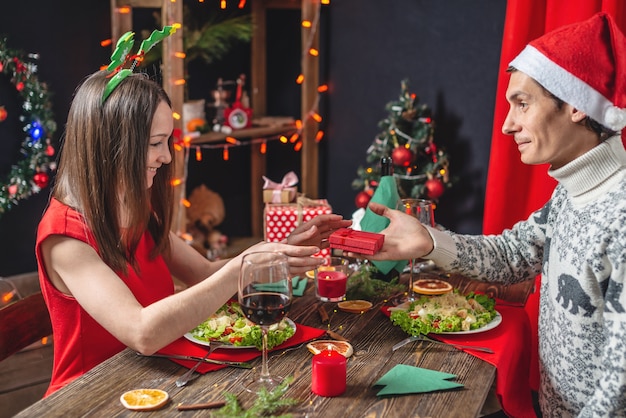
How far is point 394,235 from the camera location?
193cm

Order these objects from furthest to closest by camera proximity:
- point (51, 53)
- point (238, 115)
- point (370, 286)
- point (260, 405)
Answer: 1. point (238, 115)
2. point (51, 53)
3. point (370, 286)
4. point (260, 405)

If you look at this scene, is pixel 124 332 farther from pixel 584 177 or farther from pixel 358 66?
pixel 358 66

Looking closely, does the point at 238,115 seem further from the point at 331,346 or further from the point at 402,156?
the point at 331,346

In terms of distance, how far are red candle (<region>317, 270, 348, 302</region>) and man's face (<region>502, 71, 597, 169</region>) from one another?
596 mm

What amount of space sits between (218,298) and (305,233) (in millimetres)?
377

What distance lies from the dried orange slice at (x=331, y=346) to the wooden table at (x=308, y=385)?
15mm

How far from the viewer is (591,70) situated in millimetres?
1558

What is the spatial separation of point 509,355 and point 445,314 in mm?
177

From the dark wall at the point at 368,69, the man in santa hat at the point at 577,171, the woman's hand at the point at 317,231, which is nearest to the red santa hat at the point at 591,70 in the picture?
the man in santa hat at the point at 577,171

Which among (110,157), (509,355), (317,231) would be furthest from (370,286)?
(110,157)

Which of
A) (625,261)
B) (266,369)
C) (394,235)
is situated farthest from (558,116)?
(266,369)

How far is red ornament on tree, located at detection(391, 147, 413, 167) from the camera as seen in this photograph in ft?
10.7

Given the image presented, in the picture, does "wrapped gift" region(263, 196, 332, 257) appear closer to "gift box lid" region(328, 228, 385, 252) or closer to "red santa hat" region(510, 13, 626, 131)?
"gift box lid" region(328, 228, 385, 252)

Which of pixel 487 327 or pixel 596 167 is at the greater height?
pixel 596 167
